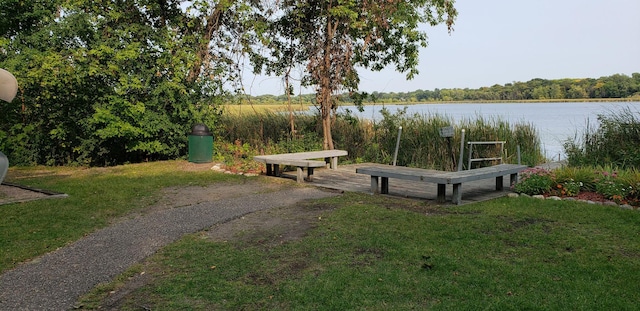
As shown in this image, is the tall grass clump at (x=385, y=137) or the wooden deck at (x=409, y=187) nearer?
the wooden deck at (x=409, y=187)

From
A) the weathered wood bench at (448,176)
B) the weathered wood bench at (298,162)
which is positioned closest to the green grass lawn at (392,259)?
the weathered wood bench at (448,176)

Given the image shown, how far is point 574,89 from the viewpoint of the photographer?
107 ft

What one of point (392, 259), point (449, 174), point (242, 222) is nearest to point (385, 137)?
point (449, 174)

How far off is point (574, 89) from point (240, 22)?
2684 centimetres

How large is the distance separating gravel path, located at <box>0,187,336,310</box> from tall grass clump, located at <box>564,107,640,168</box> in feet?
18.0

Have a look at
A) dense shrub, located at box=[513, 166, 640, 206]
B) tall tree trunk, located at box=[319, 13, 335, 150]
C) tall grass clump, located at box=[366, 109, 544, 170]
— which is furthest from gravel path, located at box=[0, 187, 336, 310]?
tall tree trunk, located at box=[319, 13, 335, 150]

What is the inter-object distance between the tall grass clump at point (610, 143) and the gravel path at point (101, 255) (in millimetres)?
5499

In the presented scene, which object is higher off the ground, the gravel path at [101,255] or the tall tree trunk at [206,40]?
the tall tree trunk at [206,40]

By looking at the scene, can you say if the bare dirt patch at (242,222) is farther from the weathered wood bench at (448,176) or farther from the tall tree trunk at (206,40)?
the tall tree trunk at (206,40)

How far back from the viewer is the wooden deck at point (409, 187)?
23.4 feet

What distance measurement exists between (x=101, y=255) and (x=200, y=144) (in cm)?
670

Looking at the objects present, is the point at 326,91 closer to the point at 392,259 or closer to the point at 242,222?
the point at 242,222

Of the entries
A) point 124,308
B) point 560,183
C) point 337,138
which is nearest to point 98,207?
point 124,308

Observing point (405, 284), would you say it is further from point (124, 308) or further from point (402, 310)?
point (124, 308)
